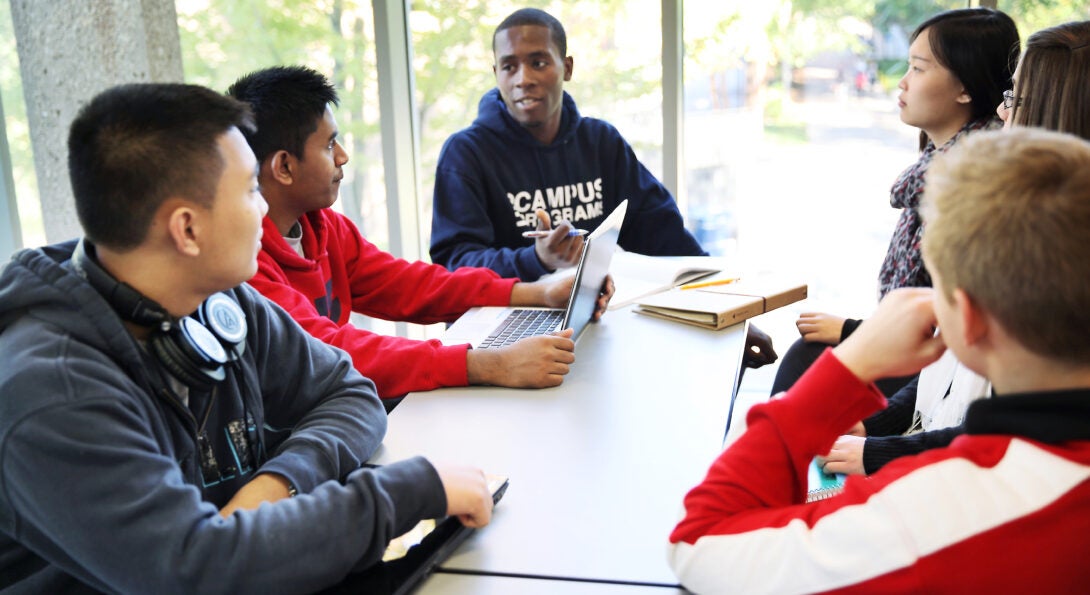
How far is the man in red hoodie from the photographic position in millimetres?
1736

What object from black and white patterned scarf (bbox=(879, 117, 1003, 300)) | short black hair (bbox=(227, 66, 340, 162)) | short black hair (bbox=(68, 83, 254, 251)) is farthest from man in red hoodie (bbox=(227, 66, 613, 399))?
black and white patterned scarf (bbox=(879, 117, 1003, 300))

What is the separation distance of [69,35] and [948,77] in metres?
2.57

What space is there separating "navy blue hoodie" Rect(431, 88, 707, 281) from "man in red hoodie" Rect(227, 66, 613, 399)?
0.35 metres

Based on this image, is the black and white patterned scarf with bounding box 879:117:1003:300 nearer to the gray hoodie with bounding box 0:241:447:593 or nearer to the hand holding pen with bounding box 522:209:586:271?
the hand holding pen with bounding box 522:209:586:271

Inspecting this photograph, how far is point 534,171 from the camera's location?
287cm

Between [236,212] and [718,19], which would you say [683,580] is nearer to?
[236,212]

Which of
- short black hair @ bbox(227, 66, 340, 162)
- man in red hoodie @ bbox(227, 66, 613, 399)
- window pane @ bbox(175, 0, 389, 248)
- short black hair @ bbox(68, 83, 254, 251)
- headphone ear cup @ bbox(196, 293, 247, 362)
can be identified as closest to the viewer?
short black hair @ bbox(68, 83, 254, 251)

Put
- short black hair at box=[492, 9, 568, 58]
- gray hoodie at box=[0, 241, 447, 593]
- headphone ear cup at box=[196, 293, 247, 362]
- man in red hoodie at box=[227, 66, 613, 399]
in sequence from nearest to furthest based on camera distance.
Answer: gray hoodie at box=[0, 241, 447, 593] → headphone ear cup at box=[196, 293, 247, 362] → man in red hoodie at box=[227, 66, 613, 399] → short black hair at box=[492, 9, 568, 58]

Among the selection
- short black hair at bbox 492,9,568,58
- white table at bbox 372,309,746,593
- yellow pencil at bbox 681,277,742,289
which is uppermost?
short black hair at bbox 492,9,568,58

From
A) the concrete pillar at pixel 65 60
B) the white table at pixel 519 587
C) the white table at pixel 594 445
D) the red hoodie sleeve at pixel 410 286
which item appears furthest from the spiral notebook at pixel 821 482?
the concrete pillar at pixel 65 60

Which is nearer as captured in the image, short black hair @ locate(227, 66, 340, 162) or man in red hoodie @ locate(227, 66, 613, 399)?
man in red hoodie @ locate(227, 66, 613, 399)

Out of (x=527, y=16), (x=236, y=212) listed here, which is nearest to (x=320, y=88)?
(x=236, y=212)

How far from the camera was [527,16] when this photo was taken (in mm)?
2910

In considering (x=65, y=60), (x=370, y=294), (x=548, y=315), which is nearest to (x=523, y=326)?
(x=548, y=315)
